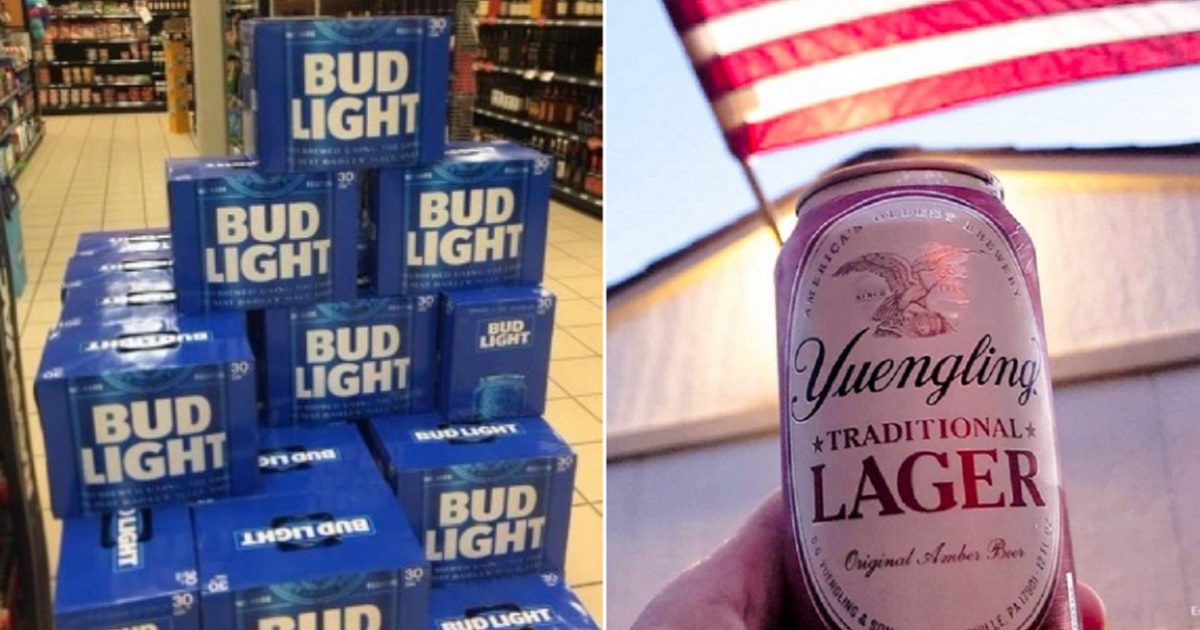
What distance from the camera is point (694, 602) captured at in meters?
1.16

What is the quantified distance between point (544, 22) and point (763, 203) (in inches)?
246

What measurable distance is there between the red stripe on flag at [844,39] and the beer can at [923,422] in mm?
242

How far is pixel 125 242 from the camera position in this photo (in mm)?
2877

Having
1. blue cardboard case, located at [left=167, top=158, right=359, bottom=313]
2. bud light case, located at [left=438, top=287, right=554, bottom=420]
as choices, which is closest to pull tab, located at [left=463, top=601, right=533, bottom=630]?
bud light case, located at [left=438, top=287, right=554, bottom=420]

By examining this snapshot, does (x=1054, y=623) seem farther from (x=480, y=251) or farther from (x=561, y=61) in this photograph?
(x=561, y=61)

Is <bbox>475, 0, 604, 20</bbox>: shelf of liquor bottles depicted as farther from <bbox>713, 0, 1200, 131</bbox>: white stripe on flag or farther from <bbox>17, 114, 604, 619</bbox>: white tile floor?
<bbox>713, 0, 1200, 131</bbox>: white stripe on flag

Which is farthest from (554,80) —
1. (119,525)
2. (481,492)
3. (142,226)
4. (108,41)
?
(108,41)

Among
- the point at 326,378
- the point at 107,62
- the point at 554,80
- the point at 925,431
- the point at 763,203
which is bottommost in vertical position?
the point at 107,62

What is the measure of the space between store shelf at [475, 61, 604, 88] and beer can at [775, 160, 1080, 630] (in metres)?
5.88

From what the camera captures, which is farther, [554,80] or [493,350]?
[554,80]

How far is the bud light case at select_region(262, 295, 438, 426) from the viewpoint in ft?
Answer: 8.02

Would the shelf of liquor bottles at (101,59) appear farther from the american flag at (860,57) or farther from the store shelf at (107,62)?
the american flag at (860,57)

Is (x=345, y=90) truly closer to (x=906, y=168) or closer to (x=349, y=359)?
(x=349, y=359)

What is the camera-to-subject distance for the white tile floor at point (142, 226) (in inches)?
122
